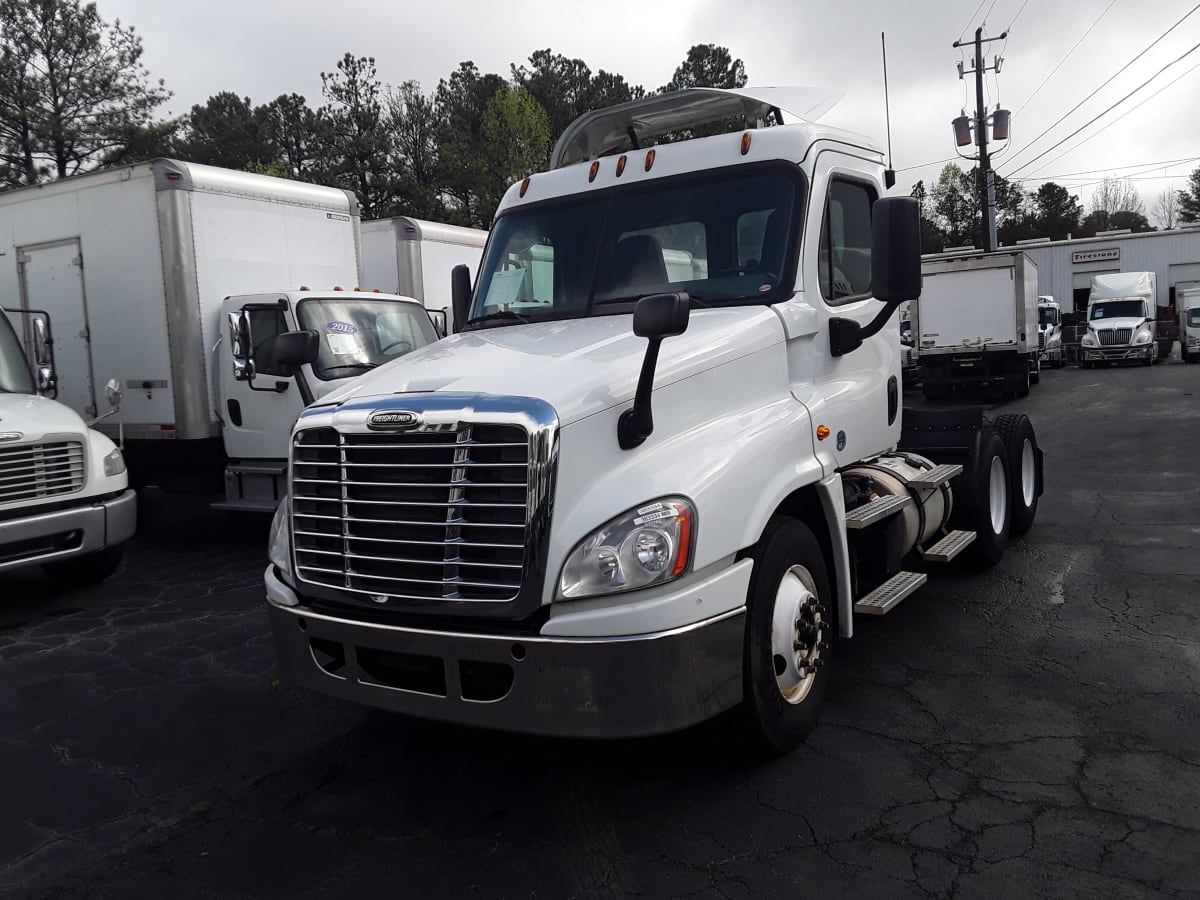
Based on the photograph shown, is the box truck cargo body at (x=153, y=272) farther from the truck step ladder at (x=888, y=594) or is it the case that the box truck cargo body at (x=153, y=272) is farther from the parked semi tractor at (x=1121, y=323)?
the parked semi tractor at (x=1121, y=323)

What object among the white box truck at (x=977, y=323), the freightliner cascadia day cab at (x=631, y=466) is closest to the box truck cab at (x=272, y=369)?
the freightliner cascadia day cab at (x=631, y=466)

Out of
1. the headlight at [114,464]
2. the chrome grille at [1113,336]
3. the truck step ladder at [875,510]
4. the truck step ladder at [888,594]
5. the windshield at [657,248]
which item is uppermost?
the windshield at [657,248]

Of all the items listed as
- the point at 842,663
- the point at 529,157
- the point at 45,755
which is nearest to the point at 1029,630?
the point at 842,663

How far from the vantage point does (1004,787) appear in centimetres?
378

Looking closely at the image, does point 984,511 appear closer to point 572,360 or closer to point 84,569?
point 572,360

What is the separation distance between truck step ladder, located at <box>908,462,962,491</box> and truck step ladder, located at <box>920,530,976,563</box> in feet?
1.37

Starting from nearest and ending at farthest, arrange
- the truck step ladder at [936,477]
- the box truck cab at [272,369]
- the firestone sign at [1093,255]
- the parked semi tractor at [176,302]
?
the truck step ladder at [936,477]
the box truck cab at [272,369]
the parked semi tractor at [176,302]
the firestone sign at [1093,255]

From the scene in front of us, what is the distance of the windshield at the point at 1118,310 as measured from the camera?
30219 mm

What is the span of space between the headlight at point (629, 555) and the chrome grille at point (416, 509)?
21cm

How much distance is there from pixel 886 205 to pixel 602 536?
2.12 meters

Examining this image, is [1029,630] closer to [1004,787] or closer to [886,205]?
[1004,787]

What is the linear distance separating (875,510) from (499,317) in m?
2.16

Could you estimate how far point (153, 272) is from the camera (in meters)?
9.23

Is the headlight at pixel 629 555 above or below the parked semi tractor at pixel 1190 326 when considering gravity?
below
